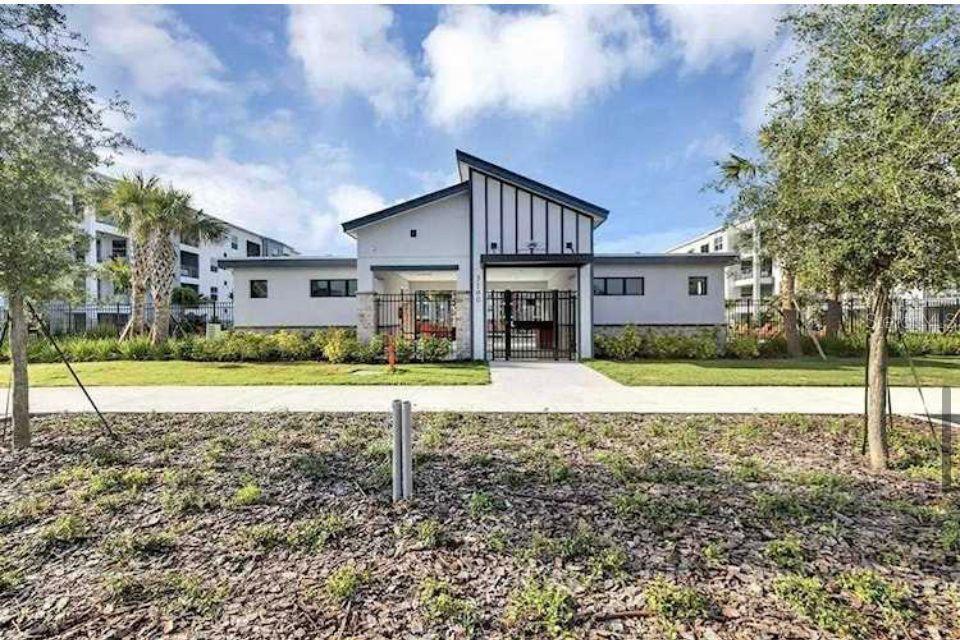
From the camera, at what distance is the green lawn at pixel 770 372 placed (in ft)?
36.1

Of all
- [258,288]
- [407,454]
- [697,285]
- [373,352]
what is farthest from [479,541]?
[258,288]

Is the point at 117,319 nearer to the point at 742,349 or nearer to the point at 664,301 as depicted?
the point at 664,301

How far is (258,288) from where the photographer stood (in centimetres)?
2041

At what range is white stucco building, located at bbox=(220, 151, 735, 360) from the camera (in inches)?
632

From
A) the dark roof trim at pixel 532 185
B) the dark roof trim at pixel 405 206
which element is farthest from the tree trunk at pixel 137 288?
the dark roof trim at pixel 532 185

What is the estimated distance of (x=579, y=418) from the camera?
739 centimetres

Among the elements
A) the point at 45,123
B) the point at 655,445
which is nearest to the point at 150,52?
the point at 45,123

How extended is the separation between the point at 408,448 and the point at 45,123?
5.20 meters

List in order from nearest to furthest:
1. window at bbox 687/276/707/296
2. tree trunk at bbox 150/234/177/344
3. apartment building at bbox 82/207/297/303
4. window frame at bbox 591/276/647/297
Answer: tree trunk at bbox 150/234/177/344, window at bbox 687/276/707/296, window frame at bbox 591/276/647/297, apartment building at bbox 82/207/297/303

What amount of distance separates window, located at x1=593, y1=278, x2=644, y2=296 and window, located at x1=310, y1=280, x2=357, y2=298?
10.2 metres

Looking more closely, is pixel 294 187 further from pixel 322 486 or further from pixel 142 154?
pixel 322 486

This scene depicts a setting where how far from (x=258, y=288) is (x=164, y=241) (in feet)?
12.2

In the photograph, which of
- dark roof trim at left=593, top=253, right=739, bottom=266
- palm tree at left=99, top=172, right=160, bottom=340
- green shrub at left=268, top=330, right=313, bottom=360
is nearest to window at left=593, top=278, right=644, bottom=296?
dark roof trim at left=593, top=253, right=739, bottom=266

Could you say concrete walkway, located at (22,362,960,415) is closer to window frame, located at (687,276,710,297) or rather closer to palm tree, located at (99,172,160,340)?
palm tree, located at (99,172,160,340)
